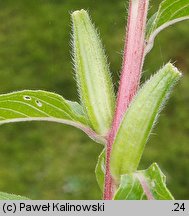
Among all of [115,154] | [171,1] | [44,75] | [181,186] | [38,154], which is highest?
[44,75]

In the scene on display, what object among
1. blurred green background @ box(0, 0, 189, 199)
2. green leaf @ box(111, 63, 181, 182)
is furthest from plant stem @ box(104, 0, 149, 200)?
blurred green background @ box(0, 0, 189, 199)

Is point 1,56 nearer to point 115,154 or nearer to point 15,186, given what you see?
point 15,186

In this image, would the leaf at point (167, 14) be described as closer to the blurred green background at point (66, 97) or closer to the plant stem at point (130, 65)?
the plant stem at point (130, 65)

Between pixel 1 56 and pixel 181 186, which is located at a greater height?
pixel 1 56

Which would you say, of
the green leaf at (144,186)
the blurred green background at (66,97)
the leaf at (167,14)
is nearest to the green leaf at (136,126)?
the green leaf at (144,186)

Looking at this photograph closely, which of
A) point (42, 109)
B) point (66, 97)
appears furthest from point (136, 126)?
point (66, 97)

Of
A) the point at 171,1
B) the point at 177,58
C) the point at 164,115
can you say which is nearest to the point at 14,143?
the point at 164,115

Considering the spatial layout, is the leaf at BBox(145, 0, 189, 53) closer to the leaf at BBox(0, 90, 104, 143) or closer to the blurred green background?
the leaf at BBox(0, 90, 104, 143)
